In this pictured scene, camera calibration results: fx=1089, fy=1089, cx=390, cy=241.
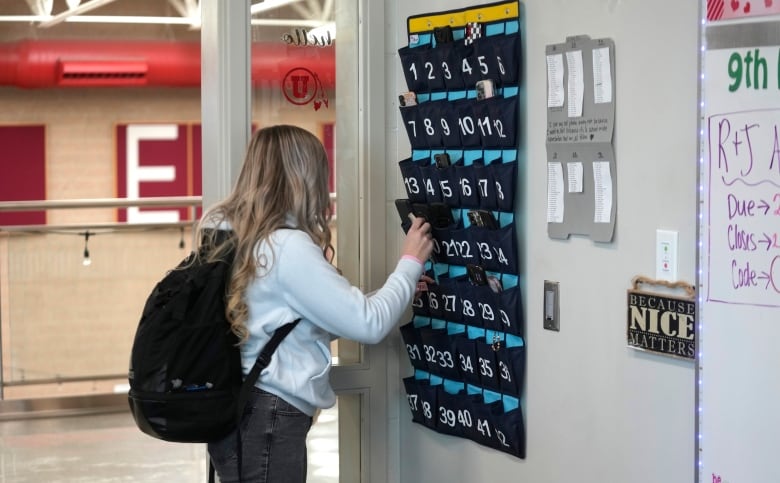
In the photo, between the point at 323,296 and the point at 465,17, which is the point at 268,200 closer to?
the point at 323,296

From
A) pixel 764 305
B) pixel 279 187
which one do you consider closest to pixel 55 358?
pixel 279 187

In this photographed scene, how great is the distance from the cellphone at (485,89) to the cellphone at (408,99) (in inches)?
12.0

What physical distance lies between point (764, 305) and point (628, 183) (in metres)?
0.65

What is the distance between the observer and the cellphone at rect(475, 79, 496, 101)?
2.87m

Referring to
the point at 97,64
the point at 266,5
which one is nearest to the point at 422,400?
the point at 266,5

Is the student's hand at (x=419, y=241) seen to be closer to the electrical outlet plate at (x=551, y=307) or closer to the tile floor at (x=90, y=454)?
the electrical outlet plate at (x=551, y=307)

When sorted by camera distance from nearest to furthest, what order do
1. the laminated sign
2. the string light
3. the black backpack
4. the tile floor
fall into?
the laminated sign
the black backpack
the tile floor
the string light

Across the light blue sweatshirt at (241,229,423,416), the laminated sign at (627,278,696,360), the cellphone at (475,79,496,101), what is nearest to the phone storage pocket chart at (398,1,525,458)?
the cellphone at (475,79,496,101)

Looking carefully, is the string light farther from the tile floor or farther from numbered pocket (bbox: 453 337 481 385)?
numbered pocket (bbox: 453 337 481 385)

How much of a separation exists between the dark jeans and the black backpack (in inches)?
2.4

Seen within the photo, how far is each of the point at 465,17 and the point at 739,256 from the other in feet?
4.23

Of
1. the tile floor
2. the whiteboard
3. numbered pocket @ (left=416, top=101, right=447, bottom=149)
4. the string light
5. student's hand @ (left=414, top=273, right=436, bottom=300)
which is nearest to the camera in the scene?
the whiteboard

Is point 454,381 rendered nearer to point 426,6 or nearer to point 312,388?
point 312,388

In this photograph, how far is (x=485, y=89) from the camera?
288 centimetres
